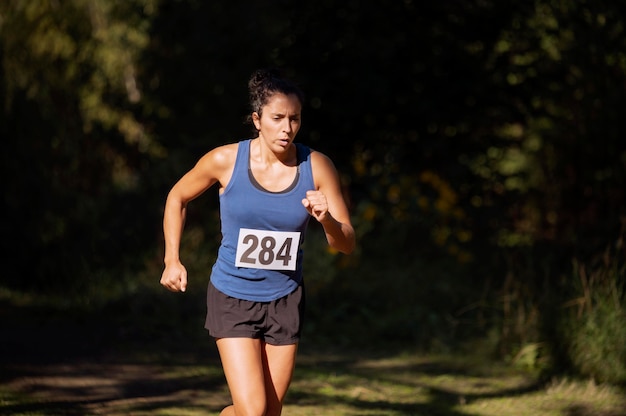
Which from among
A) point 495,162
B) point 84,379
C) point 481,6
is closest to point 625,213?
point 495,162

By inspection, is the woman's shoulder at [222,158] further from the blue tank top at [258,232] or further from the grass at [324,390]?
the grass at [324,390]

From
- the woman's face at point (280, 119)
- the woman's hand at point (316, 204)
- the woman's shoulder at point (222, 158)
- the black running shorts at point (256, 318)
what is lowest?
the black running shorts at point (256, 318)

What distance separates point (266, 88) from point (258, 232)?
1.90 feet

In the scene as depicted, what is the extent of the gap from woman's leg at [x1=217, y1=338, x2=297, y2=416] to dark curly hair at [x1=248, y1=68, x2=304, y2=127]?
0.95 metres

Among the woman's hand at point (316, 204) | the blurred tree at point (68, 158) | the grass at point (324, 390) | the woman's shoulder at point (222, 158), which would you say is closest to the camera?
the woman's hand at point (316, 204)

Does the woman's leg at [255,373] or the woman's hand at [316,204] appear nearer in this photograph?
the woman's hand at [316,204]

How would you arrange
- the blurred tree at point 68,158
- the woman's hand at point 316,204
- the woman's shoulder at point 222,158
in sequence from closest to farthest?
1. the woman's hand at point 316,204
2. the woman's shoulder at point 222,158
3. the blurred tree at point 68,158

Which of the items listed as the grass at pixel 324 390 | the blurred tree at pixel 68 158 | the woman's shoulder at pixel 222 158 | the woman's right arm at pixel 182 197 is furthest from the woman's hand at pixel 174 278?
the blurred tree at pixel 68 158

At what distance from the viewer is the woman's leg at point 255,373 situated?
4.12 meters

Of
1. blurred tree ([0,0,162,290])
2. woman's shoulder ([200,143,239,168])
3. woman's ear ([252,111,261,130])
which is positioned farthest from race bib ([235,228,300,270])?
blurred tree ([0,0,162,290])

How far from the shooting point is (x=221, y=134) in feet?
34.1

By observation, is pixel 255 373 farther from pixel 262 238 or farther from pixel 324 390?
pixel 324 390

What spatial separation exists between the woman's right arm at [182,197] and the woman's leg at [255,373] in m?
0.34

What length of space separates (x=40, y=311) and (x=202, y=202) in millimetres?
2537
